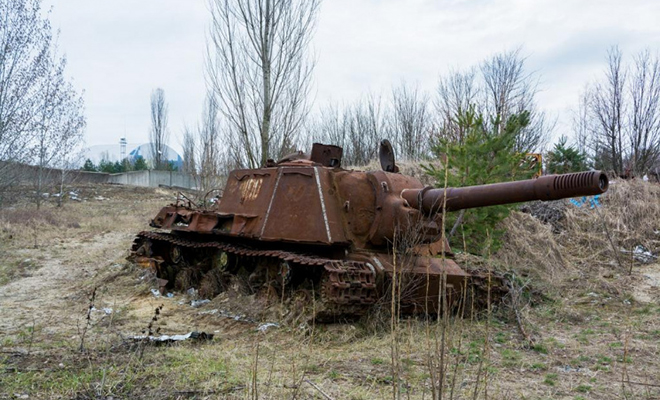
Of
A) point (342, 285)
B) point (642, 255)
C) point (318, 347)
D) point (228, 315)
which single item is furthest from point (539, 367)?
point (642, 255)

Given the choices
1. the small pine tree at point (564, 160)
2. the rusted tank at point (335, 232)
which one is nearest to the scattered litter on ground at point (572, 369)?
the rusted tank at point (335, 232)

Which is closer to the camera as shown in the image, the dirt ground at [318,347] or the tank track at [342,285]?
the dirt ground at [318,347]

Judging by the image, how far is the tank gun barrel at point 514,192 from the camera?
17.0 ft

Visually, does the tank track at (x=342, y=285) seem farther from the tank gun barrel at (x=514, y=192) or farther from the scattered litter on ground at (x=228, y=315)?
the tank gun barrel at (x=514, y=192)

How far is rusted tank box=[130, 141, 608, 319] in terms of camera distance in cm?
692

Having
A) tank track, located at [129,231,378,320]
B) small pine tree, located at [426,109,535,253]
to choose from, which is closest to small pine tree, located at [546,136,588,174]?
small pine tree, located at [426,109,535,253]

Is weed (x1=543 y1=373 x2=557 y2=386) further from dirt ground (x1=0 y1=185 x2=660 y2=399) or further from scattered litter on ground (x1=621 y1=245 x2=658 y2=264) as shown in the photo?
scattered litter on ground (x1=621 y1=245 x2=658 y2=264)

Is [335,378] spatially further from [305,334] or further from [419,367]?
[305,334]

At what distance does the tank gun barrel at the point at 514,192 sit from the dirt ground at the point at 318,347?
1360 millimetres

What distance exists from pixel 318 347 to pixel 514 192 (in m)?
2.68

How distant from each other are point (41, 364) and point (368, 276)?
3.51m

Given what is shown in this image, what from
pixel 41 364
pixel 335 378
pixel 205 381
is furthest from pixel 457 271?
pixel 41 364

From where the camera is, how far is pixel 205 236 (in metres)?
A: 9.93

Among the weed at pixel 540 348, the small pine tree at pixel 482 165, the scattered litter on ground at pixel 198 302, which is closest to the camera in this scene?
the weed at pixel 540 348
